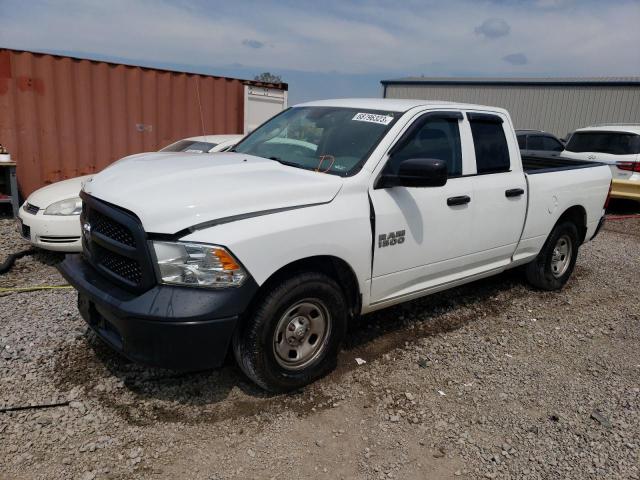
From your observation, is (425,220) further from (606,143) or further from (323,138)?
(606,143)

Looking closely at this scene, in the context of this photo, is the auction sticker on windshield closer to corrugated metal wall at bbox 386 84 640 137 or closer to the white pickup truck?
the white pickup truck

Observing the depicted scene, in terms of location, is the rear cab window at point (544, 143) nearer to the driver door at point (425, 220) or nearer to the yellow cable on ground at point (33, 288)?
the driver door at point (425, 220)

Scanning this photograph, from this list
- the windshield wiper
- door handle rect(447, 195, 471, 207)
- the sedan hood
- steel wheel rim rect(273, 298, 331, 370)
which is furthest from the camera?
the sedan hood

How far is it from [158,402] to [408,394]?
1.61m

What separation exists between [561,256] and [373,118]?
3095 mm

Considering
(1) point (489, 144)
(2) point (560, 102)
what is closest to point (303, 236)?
(1) point (489, 144)

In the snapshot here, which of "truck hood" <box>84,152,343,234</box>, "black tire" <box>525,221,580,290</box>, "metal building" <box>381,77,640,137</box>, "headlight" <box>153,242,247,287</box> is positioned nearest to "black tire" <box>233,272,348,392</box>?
"headlight" <box>153,242,247,287</box>

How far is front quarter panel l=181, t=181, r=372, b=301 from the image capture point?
2836mm

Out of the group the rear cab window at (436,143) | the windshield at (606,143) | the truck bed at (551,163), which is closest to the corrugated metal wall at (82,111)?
the truck bed at (551,163)

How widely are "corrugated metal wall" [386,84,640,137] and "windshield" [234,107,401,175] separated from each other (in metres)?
26.5

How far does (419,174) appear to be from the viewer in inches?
133

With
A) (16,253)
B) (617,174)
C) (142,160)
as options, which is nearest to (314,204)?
(142,160)

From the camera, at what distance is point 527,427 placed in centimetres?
319

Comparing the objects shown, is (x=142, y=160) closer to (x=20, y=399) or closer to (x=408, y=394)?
(x=20, y=399)
